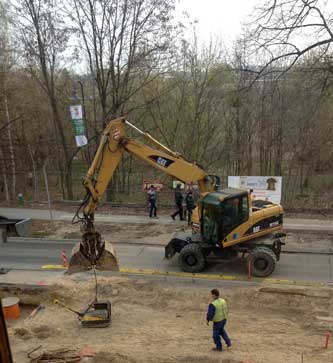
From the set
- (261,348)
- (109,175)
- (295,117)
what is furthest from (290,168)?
(261,348)

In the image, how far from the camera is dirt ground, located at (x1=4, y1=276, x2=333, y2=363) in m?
8.77

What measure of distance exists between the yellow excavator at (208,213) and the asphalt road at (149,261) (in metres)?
0.65

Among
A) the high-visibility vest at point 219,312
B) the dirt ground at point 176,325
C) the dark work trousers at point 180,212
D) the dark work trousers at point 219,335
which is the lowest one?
the dirt ground at point 176,325

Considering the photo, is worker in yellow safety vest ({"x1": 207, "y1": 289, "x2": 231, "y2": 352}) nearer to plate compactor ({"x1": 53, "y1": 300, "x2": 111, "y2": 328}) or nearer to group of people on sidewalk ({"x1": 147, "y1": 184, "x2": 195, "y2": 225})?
plate compactor ({"x1": 53, "y1": 300, "x2": 111, "y2": 328})

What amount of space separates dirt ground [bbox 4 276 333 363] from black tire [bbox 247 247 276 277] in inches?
32.6

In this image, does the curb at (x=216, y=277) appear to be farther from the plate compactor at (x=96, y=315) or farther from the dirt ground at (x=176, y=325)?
the plate compactor at (x=96, y=315)

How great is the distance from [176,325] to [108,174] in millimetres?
4797

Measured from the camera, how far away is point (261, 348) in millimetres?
8945

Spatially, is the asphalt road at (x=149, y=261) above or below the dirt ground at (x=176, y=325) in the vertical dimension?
above

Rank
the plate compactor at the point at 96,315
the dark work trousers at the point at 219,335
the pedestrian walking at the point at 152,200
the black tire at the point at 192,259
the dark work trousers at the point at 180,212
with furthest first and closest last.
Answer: the pedestrian walking at the point at 152,200, the dark work trousers at the point at 180,212, the black tire at the point at 192,259, the plate compactor at the point at 96,315, the dark work trousers at the point at 219,335

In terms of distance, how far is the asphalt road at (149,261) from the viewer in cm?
1361

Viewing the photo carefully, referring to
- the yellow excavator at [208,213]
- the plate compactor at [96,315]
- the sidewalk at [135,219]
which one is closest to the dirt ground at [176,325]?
the plate compactor at [96,315]

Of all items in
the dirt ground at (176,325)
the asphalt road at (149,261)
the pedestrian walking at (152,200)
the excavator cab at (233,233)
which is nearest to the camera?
the dirt ground at (176,325)

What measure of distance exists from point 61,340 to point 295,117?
2309cm
